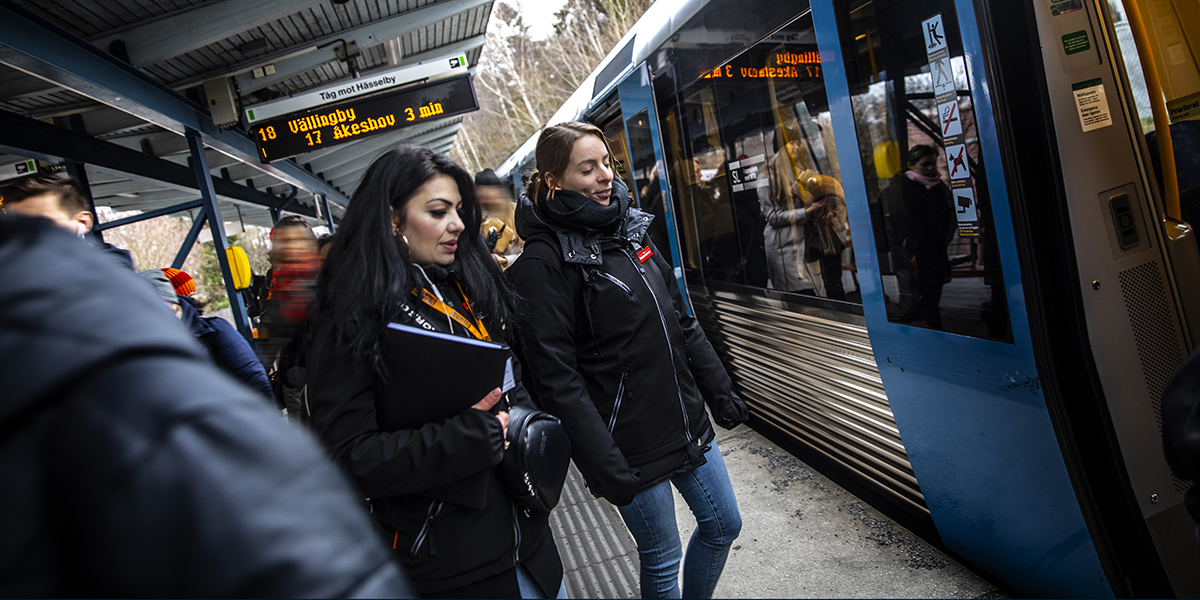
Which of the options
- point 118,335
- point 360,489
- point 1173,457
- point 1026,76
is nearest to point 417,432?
point 360,489

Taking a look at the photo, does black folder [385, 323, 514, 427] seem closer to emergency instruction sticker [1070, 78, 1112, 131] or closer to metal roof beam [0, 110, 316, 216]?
emergency instruction sticker [1070, 78, 1112, 131]

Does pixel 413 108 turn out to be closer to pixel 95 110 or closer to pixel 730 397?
pixel 95 110

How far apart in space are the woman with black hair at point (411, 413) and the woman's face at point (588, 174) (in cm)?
56

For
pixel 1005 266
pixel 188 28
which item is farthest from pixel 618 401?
pixel 188 28

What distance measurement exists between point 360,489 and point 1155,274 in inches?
90.6

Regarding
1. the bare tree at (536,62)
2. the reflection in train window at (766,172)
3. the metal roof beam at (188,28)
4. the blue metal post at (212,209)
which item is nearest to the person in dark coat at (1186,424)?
the reflection in train window at (766,172)

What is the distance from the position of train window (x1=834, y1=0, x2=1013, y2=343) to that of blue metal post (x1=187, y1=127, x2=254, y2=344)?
5508mm

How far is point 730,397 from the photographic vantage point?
8.07ft

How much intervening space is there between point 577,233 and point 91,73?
12.0 ft

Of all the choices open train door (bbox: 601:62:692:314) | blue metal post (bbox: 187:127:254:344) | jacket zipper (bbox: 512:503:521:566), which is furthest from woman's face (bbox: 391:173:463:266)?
blue metal post (bbox: 187:127:254:344)

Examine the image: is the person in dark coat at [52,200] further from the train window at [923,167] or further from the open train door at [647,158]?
the open train door at [647,158]

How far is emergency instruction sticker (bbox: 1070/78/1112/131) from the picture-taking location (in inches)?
80.9

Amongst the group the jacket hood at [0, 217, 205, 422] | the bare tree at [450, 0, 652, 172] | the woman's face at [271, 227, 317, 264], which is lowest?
the jacket hood at [0, 217, 205, 422]

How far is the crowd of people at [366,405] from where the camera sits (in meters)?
0.50
